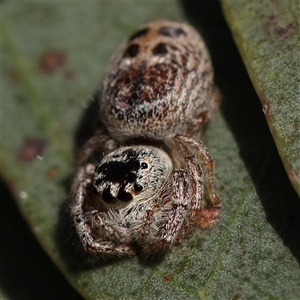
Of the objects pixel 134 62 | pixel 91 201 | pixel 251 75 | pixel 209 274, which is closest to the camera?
pixel 209 274

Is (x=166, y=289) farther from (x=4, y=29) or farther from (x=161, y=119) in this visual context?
(x=4, y=29)

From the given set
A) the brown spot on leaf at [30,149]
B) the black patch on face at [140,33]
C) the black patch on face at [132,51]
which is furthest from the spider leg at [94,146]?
the black patch on face at [140,33]

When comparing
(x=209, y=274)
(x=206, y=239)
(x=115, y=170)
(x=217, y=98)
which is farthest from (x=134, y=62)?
(x=209, y=274)

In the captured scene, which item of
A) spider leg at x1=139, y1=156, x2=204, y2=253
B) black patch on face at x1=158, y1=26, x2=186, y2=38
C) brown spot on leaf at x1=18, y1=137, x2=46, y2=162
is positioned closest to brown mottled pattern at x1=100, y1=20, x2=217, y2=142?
black patch on face at x1=158, y1=26, x2=186, y2=38

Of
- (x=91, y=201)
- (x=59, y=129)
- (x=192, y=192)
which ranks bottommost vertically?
(x=192, y=192)

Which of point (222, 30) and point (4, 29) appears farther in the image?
point (4, 29)

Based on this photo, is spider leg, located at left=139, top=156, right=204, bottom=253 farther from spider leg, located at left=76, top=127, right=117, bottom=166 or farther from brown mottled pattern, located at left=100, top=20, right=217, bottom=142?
spider leg, located at left=76, top=127, right=117, bottom=166

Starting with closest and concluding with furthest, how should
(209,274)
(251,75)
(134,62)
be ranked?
(209,274) → (251,75) → (134,62)
